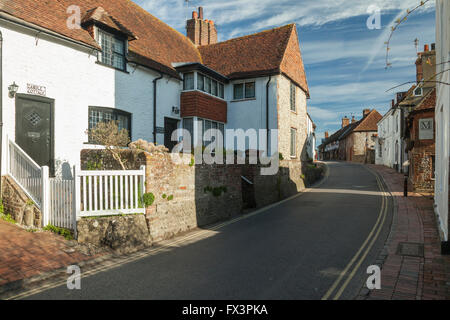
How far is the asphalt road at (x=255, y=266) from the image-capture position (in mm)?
4867

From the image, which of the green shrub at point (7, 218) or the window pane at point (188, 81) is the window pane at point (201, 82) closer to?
the window pane at point (188, 81)

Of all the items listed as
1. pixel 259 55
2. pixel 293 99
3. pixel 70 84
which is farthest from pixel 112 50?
pixel 293 99

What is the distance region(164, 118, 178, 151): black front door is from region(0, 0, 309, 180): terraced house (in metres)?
0.06

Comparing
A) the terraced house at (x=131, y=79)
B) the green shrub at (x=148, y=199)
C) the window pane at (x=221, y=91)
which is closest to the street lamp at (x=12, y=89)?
the terraced house at (x=131, y=79)

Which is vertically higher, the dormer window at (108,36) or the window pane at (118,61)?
the dormer window at (108,36)

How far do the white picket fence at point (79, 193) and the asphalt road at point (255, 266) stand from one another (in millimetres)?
1786

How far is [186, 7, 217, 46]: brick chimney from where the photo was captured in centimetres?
2428

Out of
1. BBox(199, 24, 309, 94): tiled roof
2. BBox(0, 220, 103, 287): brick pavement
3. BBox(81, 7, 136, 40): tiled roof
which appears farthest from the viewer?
BBox(199, 24, 309, 94): tiled roof

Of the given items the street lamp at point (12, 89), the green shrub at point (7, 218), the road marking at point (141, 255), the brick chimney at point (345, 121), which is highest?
the brick chimney at point (345, 121)

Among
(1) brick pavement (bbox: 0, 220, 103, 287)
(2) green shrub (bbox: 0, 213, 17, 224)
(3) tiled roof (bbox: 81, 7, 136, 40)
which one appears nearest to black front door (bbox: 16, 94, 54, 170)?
(2) green shrub (bbox: 0, 213, 17, 224)

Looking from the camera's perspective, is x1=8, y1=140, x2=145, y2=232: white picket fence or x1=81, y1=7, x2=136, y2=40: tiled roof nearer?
x1=8, y1=140, x2=145, y2=232: white picket fence

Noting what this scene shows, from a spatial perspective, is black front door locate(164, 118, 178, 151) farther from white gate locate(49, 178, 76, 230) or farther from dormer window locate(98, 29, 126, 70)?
white gate locate(49, 178, 76, 230)

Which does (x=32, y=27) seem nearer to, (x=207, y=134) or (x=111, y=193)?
(x=111, y=193)
